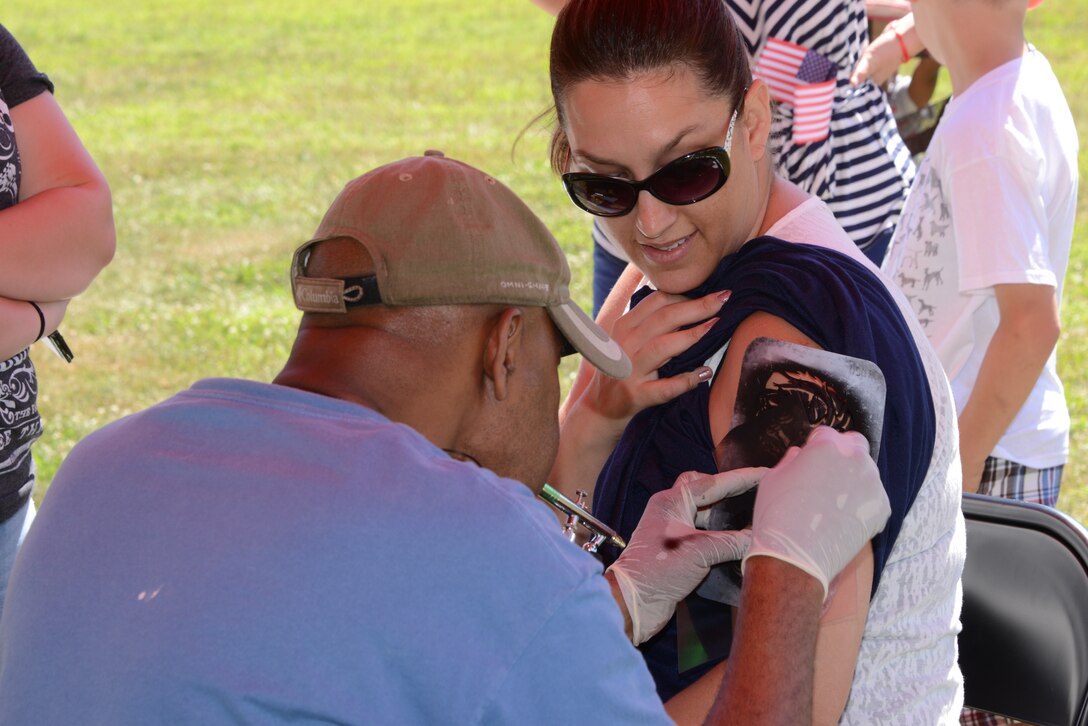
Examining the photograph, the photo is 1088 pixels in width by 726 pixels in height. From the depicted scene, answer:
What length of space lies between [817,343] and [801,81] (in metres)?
1.61

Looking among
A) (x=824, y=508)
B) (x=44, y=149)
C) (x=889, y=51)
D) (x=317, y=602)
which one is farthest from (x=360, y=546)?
(x=889, y=51)

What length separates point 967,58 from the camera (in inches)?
101

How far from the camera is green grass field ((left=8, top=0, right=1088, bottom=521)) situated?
5.71m

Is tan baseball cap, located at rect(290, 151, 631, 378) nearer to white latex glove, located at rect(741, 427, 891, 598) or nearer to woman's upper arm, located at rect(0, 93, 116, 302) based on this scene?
white latex glove, located at rect(741, 427, 891, 598)

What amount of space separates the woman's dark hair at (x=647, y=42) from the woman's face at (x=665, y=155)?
0.01 metres

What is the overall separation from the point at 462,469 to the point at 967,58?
1.83m

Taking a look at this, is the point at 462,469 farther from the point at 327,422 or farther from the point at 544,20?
the point at 544,20

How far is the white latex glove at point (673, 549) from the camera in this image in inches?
62.4

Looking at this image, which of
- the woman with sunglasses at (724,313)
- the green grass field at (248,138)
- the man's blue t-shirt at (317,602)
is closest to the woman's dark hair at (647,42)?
the woman with sunglasses at (724,313)

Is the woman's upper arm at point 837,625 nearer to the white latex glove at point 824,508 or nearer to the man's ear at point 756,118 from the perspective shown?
the white latex glove at point 824,508

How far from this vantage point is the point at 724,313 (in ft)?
5.36

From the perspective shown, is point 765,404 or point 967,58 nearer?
point 765,404

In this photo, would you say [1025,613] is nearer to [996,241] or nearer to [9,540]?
[996,241]

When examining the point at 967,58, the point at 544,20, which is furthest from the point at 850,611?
the point at 544,20
